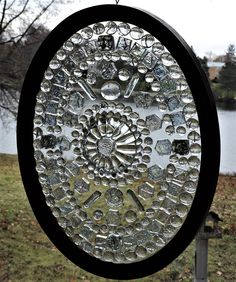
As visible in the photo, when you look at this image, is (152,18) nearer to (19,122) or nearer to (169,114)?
(169,114)

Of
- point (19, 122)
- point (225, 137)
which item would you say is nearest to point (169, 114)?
point (19, 122)

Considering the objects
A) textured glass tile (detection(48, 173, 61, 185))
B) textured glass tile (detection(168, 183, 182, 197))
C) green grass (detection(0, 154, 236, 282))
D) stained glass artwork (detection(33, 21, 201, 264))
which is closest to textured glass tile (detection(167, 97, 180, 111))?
stained glass artwork (detection(33, 21, 201, 264))

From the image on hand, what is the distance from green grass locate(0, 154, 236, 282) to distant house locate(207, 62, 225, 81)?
327 mm

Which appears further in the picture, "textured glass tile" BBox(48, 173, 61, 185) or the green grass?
the green grass

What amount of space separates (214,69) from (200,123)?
2.21 ft

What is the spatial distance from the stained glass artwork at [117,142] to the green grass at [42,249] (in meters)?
0.76

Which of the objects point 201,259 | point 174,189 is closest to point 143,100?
point 174,189

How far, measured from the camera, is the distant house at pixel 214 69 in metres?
1.32

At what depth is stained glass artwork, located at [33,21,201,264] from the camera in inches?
28.6

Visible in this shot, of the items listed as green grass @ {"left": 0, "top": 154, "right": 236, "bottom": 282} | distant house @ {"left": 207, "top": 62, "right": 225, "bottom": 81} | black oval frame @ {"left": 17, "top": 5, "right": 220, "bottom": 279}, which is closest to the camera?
black oval frame @ {"left": 17, "top": 5, "right": 220, "bottom": 279}

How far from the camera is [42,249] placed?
1.67m

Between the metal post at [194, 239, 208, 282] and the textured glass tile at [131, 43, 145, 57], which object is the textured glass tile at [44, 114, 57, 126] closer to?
the textured glass tile at [131, 43, 145, 57]

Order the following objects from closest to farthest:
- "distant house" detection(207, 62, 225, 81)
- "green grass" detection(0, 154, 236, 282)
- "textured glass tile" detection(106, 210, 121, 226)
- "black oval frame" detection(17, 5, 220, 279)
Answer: "black oval frame" detection(17, 5, 220, 279) < "textured glass tile" detection(106, 210, 121, 226) < "distant house" detection(207, 62, 225, 81) < "green grass" detection(0, 154, 236, 282)

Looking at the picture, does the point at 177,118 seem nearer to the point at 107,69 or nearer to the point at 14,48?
the point at 107,69
